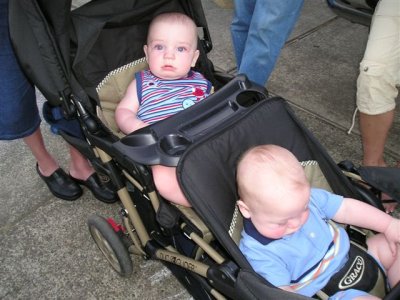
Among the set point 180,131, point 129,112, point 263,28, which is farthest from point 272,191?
point 263,28

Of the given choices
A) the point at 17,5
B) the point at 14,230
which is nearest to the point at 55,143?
the point at 14,230

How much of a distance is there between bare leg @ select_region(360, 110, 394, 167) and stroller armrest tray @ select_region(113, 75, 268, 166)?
0.87 metres

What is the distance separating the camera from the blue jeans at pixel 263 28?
2383 millimetres

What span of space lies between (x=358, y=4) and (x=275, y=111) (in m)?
1.11

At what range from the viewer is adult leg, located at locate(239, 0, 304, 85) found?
2.38 meters

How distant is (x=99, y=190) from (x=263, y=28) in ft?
4.21

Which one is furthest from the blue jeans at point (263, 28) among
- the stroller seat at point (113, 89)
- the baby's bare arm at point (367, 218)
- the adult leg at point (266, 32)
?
the baby's bare arm at point (367, 218)

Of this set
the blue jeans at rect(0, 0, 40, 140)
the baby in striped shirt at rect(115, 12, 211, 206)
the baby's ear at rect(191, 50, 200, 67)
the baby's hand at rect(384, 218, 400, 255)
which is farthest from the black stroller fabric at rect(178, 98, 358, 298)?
the blue jeans at rect(0, 0, 40, 140)

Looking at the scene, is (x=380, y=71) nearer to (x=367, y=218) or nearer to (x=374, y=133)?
(x=374, y=133)

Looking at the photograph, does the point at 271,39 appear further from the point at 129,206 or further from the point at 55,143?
the point at 55,143

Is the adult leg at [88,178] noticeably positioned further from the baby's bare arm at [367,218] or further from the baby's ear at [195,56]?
the baby's bare arm at [367,218]

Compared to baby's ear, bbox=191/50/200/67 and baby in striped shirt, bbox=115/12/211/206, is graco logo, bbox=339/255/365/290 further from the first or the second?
baby's ear, bbox=191/50/200/67

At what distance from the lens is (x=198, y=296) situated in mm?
1794

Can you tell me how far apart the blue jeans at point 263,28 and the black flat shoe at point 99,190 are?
1045 millimetres
